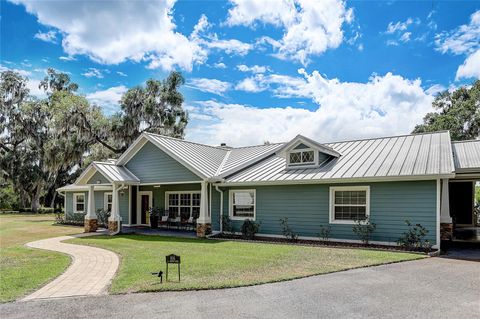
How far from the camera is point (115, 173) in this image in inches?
769

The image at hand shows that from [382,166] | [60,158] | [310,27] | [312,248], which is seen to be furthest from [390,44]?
[60,158]

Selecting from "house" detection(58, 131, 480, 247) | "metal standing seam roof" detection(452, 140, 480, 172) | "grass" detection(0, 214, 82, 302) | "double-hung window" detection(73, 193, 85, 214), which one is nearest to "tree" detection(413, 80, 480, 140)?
"house" detection(58, 131, 480, 247)

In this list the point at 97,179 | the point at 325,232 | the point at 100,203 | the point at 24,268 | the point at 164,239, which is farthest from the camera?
the point at 100,203

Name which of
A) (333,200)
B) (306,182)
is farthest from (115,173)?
(333,200)

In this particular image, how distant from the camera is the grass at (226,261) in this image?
25.9 feet

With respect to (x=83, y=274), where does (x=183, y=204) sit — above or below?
above

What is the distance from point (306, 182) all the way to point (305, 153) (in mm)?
2136

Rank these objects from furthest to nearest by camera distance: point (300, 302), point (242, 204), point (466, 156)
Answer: point (242, 204) → point (466, 156) → point (300, 302)

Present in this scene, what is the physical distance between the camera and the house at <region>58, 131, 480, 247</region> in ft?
43.3

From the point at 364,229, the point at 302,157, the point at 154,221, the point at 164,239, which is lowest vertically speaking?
the point at 164,239

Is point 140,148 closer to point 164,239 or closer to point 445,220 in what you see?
point 164,239

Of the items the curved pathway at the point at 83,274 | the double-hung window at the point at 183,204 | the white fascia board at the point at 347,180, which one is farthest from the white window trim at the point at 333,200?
the curved pathway at the point at 83,274

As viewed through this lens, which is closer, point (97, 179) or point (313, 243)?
point (313, 243)

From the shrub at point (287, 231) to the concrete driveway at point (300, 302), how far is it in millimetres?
6910
